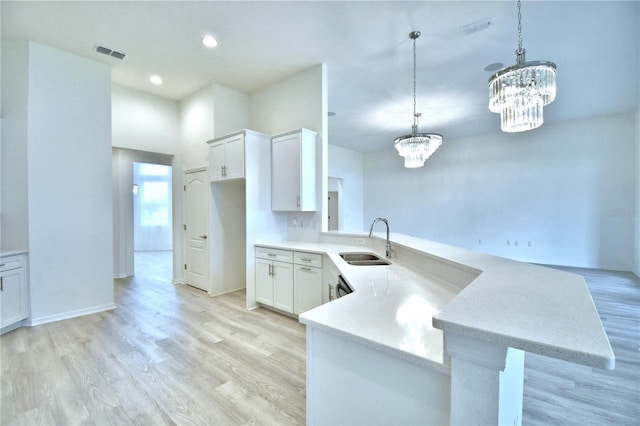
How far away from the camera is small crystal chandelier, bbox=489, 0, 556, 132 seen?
2.12 metres

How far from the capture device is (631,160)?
5.74 m

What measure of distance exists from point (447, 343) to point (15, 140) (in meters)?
4.76

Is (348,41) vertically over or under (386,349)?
over

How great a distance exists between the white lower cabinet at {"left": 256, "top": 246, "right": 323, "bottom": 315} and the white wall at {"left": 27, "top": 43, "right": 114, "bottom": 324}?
2114 millimetres

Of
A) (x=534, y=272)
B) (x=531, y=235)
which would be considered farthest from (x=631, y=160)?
(x=534, y=272)

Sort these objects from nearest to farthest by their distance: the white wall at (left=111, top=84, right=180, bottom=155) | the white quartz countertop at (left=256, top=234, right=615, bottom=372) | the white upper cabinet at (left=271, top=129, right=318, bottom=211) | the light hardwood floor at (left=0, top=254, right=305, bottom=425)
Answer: the white quartz countertop at (left=256, top=234, right=615, bottom=372), the light hardwood floor at (left=0, top=254, right=305, bottom=425), the white upper cabinet at (left=271, top=129, right=318, bottom=211), the white wall at (left=111, top=84, right=180, bottom=155)

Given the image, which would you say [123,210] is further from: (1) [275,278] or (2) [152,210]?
(2) [152,210]

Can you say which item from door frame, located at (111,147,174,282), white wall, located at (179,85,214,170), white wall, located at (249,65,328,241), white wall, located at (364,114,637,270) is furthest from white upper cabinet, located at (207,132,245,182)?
white wall, located at (364,114,637,270)

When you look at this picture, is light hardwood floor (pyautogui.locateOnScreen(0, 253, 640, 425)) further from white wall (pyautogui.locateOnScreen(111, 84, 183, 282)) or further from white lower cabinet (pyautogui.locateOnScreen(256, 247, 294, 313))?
white wall (pyautogui.locateOnScreen(111, 84, 183, 282))

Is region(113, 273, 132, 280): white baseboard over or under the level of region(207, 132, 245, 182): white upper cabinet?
under

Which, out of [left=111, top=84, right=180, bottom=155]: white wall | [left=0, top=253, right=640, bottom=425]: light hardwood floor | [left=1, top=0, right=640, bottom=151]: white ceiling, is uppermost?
[left=1, top=0, right=640, bottom=151]: white ceiling

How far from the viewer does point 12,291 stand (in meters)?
3.00

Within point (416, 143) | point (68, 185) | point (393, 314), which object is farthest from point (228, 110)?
point (393, 314)

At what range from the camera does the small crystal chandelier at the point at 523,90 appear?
2.12 meters
